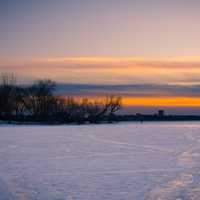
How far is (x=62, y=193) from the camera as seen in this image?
9.38 metres

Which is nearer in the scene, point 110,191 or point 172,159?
point 110,191

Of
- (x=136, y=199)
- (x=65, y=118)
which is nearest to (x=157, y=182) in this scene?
(x=136, y=199)

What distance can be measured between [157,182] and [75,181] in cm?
205

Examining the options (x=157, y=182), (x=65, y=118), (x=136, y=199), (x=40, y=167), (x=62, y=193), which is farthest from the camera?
(x=65, y=118)

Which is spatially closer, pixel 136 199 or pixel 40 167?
pixel 136 199

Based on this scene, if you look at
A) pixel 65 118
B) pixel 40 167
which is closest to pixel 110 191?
pixel 40 167

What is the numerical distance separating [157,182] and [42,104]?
90.3 m

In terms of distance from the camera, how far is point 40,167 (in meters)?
13.9

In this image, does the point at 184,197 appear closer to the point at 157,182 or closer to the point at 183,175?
the point at 157,182

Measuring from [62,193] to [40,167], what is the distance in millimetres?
4645

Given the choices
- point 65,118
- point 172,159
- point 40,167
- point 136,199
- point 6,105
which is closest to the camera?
point 136,199

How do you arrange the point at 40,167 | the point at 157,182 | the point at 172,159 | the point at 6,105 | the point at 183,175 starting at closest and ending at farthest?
the point at 157,182, the point at 183,175, the point at 40,167, the point at 172,159, the point at 6,105

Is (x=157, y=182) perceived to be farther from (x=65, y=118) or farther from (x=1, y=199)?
(x=65, y=118)

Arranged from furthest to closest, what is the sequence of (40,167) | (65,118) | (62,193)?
1. (65,118)
2. (40,167)
3. (62,193)
